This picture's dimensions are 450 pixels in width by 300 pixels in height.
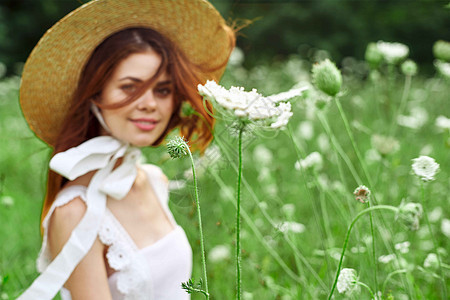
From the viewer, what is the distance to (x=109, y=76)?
116 centimetres

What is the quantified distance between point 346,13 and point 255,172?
547 centimetres

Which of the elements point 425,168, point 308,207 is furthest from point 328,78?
point 308,207

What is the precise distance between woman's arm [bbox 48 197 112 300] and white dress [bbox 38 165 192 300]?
0.06 ft

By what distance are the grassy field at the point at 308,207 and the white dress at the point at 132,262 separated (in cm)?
13

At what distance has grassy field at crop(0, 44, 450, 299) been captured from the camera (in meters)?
A: 1.11

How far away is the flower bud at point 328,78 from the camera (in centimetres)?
97

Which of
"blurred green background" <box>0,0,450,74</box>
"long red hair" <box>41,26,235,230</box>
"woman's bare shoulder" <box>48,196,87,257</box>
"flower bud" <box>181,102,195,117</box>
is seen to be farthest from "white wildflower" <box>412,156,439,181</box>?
"blurred green background" <box>0,0,450,74</box>

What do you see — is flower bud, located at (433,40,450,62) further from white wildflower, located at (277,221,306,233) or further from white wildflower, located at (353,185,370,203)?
white wildflower, located at (353,185,370,203)

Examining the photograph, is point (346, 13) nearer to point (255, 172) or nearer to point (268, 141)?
point (268, 141)

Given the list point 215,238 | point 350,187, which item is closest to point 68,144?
point 215,238

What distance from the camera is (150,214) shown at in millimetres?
1301

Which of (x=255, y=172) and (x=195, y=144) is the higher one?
(x=195, y=144)

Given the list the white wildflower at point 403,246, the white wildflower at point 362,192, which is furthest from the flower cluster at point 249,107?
the white wildflower at point 403,246

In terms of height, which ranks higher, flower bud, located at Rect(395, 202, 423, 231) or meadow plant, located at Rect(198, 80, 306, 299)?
meadow plant, located at Rect(198, 80, 306, 299)
